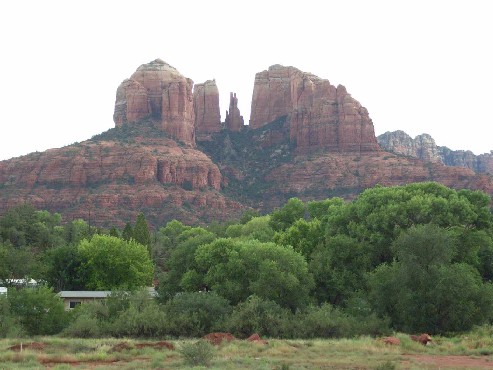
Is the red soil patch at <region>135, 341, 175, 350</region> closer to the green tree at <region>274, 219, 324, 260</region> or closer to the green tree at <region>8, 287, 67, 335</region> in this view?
the green tree at <region>8, 287, 67, 335</region>

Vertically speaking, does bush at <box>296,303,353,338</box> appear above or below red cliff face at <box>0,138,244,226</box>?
below

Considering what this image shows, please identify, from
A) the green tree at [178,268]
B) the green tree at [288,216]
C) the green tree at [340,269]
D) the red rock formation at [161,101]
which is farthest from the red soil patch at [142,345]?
the red rock formation at [161,101]

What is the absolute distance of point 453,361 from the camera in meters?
27.5

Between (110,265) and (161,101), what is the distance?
12516cm

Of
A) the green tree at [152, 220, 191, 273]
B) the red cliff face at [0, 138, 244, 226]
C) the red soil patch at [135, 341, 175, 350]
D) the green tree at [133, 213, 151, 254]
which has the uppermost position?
the red cliff face at [0, 138, 244, 226]

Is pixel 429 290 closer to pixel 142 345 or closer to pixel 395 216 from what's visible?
pixel 395 216

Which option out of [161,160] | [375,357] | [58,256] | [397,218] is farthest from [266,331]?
[161,160]

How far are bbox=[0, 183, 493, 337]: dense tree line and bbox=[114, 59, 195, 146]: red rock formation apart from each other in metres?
110

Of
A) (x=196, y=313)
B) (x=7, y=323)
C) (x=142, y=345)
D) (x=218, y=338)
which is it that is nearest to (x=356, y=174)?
(x=196, y=313)

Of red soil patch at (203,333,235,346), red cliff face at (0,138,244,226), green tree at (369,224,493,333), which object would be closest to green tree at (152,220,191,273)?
red cliff face at (0,138,244,226)

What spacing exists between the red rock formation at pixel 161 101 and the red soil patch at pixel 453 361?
149257mm

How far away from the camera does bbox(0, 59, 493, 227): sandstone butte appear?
488 feet

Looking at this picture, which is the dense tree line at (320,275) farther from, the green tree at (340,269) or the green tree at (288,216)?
the green tree at (288,216)

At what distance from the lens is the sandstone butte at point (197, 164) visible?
149m
